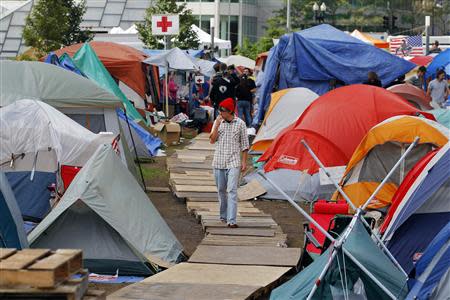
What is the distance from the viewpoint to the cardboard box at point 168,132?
24.7 metres

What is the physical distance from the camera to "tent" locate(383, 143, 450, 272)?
10148 mm

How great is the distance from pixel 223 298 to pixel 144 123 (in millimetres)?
14753

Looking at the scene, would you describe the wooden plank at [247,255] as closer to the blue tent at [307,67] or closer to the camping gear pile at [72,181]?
the camping gear pile at [72,181]

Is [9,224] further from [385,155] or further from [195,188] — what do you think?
[195,188]

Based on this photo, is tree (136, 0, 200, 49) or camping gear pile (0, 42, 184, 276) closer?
camping gear pile (0, 42, 184, 276)

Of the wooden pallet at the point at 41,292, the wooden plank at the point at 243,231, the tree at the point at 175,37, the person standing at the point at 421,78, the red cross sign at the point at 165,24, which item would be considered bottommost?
the tree at the point at 175,37

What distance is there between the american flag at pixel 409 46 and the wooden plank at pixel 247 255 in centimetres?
2949

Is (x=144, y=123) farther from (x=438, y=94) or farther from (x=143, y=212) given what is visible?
(x=143, y=212)

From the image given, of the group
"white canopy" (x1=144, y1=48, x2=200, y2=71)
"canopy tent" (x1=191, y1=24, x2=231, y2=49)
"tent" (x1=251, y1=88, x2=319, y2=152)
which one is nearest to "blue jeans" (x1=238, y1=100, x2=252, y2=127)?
"white canopy" (x1=144, y1=48, x2=200, y2=71)

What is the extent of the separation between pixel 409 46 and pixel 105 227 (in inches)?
1289

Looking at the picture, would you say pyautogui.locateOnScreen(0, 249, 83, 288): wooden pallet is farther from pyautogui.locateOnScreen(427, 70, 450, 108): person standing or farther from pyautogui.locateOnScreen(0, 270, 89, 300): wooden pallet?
pyautogui.locateOnScreen(427, 70, 450, 108): person standing

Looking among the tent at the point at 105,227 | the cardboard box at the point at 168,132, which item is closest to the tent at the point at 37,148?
the tent at the point at 105,227

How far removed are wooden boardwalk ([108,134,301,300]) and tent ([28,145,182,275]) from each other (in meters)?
→ 0.40

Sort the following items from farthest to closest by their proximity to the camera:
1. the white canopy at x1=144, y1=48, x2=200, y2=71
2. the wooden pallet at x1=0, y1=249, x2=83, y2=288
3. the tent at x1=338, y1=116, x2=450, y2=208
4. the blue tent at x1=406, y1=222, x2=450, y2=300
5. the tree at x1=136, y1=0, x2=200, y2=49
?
the tree at x1=136, y1=0, x2=200, y2=49
the white canopy at x1=144, y1=48, x2=200, y2=71
the tent at x1=338, y1=116, x2=450, y2=208
the blue tent at x1=406, y1=222, x2=450, y2=300
the wooden pallet at x1=0, y1=249, x2=83, y2=288
